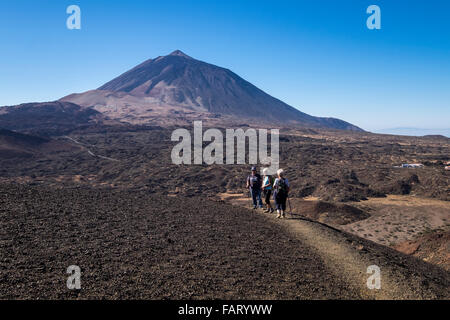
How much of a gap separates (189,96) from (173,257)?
162 m

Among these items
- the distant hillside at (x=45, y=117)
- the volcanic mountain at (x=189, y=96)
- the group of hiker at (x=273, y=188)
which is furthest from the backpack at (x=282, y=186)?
the volcanic mountain at (x=189, y=96)

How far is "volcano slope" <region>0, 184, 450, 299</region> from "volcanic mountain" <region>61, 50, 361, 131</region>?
109 meters

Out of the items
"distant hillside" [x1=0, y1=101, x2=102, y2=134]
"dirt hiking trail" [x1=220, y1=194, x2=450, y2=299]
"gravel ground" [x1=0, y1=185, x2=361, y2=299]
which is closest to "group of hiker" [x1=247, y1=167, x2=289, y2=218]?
"gravel ground" [x1=0, y1=185, x2=361, y2=299]

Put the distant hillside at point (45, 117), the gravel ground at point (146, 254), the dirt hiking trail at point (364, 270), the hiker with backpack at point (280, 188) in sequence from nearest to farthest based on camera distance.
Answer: the gravel ground at point (146, 254)
the dirt hiking trail at point (364, 270)
the hiker with backpack at point (280, 188)
the distant hillside at point (45, 117)

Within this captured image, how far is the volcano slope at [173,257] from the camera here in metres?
5.39

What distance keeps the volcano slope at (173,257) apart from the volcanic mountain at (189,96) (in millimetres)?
109254

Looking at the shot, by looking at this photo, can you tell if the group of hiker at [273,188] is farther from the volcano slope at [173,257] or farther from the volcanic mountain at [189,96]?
the volcanic mountain at [189,96]

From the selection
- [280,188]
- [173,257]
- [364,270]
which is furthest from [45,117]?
[364,270]

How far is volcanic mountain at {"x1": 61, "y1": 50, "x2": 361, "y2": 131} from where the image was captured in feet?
441

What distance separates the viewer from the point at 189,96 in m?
164

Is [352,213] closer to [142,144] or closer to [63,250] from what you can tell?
[63,250]

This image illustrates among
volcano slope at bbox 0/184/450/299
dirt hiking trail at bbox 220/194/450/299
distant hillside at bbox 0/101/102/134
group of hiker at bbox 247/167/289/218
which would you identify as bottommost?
dirt hiking trail at bbox 220/194/450/299

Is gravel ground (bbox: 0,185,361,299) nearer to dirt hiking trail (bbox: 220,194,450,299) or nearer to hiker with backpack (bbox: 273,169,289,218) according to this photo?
dirt hiking trail (bbox: 220,194,450,299)

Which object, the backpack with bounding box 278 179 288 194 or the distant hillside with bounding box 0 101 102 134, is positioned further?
the distant hillside with bounding box 0 101 102 134
